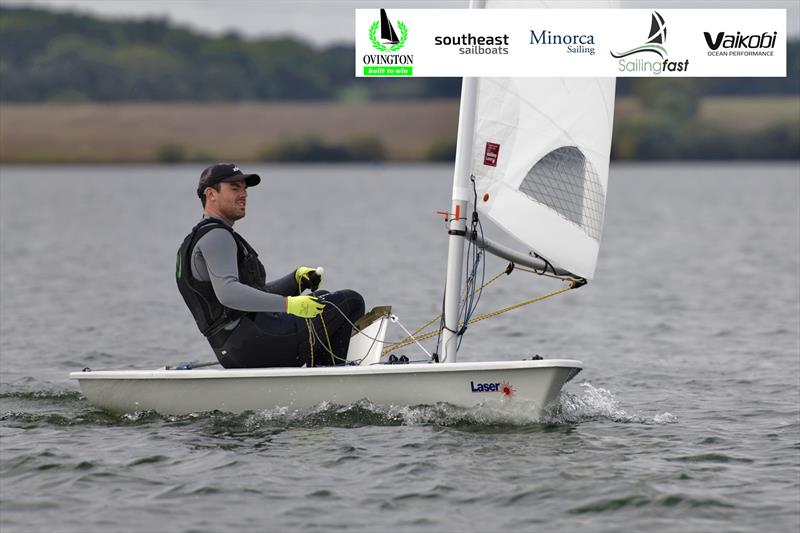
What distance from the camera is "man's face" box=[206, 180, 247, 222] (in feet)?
31.0

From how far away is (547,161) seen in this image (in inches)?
391

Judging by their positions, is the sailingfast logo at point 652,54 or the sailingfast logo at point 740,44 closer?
the sailingfast logo at point 652,54

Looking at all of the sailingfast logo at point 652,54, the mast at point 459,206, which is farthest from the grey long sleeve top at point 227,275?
the sailingfast logo at point 652,54

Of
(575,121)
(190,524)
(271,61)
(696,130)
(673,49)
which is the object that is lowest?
(190,524)

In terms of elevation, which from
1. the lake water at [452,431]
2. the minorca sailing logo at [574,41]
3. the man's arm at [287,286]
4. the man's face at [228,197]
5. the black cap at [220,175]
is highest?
the minorca sailing logo at [574,41]

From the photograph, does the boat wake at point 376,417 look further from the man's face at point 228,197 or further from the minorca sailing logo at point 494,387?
the man's face at point 228,197

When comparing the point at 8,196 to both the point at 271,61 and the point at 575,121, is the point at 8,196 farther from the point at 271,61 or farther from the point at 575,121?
the point at 271,61

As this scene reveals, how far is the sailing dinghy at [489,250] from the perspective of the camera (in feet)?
30.2

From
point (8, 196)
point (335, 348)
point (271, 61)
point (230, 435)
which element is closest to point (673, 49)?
point (335, 348)

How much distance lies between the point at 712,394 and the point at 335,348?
3955 mm

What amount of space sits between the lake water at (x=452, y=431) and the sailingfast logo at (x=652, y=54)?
3.07m

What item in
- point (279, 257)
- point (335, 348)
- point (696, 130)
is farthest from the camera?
point (696, 130)

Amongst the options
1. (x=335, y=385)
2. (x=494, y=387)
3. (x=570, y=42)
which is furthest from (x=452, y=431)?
(x=570, y=42)

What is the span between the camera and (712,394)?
11508 millimetres
